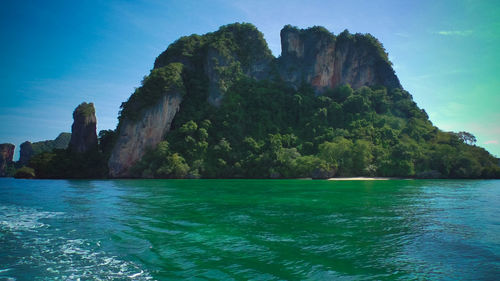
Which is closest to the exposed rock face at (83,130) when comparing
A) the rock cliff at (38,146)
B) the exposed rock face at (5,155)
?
the rock cliff at (38,146)

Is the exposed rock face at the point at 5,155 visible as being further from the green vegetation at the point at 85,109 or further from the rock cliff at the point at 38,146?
the green vegetation at the point at 85,109

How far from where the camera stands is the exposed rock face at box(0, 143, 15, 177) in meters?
111

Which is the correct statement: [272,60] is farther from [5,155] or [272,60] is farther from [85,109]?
[5,155]

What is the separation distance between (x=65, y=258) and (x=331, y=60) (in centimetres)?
8750

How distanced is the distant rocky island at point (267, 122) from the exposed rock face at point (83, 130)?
271mm

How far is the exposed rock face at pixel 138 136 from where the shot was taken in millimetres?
62816

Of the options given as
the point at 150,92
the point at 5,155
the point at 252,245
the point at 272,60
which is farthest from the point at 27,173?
the point at 252,245

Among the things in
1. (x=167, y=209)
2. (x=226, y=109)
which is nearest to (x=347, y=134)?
(x=226, y=109)

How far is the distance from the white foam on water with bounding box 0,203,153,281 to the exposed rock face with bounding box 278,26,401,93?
79.2 metres

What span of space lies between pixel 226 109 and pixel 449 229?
63.0 m

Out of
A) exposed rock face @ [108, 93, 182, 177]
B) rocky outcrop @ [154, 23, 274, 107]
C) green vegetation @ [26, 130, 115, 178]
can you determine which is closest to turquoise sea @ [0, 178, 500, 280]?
exposed rock face @ [108, 93, 182, 177]

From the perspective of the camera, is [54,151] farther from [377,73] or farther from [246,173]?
[377,73]

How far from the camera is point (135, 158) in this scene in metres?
63.5

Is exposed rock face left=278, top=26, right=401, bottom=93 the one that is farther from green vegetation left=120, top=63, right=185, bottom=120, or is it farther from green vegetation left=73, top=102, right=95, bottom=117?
green vegetation left=73, top=102, right=95, bottom=117
